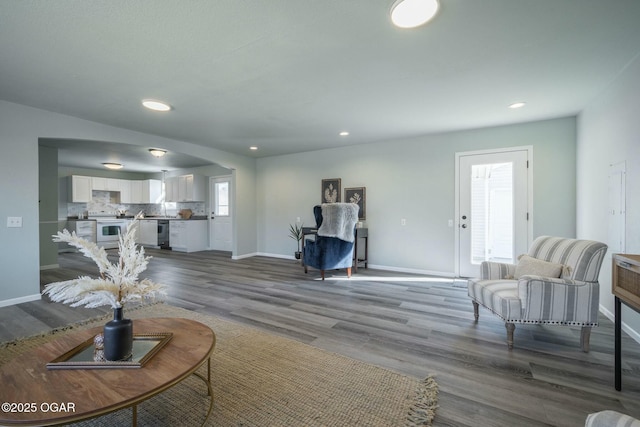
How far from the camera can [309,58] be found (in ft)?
7.41

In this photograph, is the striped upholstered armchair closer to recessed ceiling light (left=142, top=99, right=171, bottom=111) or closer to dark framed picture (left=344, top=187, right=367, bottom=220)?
dark framed picture (left=344, top=187, right=367, bottom=220)

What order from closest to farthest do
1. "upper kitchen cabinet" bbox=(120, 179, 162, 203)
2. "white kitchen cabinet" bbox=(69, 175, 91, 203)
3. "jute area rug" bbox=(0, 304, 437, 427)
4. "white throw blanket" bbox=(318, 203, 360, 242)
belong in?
"jute area rug" bbox=(0, 304, 437, 427), "white throw blanket" bbox=(318, 203, 360, 242), "white kitchen cabinet" bbox=(69, 175, 91, 203), "upper kitchen cabinet" bbox=(120, 179, 162, 203)

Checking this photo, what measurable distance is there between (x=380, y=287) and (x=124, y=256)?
335 cm

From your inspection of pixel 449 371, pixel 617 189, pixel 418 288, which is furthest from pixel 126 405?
pixel 617 189

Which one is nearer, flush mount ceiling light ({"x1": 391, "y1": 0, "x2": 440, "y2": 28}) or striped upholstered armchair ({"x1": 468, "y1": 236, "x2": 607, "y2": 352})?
flush mount ceiling light ({"x1": 391, "y1": 0, "x2": 440, "y2": 28})

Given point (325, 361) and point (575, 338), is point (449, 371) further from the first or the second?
point (575, 338)

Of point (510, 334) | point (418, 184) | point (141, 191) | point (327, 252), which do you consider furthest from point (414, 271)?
point (141, 191)

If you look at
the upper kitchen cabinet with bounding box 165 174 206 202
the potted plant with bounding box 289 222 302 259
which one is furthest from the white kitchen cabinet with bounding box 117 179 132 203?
the potted plant with bounding box 289 222 302 259

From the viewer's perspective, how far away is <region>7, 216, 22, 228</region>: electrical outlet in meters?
3.21

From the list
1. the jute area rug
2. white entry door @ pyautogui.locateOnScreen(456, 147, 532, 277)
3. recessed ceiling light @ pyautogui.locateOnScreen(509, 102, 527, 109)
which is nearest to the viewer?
the jute area rug

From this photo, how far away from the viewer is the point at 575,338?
2.41 meters

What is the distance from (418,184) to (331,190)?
1.74 m

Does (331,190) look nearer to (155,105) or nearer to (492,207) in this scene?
(492,207)

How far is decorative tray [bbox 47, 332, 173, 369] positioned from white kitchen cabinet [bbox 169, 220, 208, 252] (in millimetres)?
6427
